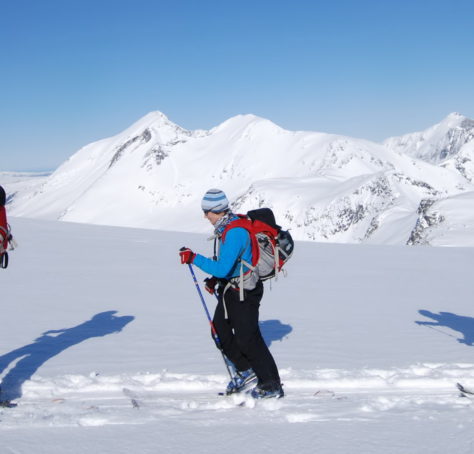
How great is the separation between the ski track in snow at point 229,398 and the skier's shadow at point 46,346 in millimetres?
193

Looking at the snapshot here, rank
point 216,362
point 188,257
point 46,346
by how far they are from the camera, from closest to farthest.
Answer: point 188,257 < point 216,362 < point 46,346

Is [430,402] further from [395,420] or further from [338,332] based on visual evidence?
[338,332]

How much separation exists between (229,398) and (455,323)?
215 inches

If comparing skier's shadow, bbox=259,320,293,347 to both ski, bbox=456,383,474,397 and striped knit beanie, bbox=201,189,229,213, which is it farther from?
striped knit beanie, bbox=201,189,229,213

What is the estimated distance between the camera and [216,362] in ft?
20.9

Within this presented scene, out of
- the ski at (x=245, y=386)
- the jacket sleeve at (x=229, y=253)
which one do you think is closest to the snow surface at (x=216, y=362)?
the ski at (x=245, y=386)

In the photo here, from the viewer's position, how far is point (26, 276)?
39.3 feet

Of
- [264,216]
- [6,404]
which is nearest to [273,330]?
[264,216]

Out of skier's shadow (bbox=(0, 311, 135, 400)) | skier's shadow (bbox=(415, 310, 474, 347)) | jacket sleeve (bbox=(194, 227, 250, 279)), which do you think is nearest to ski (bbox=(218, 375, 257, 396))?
jacket sleeve (bbox=(194, 227, 250, 279))

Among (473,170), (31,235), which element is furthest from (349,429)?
(473,170)

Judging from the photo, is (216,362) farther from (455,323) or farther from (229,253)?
(455,323)

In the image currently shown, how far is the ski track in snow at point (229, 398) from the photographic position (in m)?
4.11

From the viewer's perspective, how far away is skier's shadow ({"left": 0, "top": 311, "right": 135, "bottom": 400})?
17.7ft

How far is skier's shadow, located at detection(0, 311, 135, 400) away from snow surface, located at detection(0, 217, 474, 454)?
3 cm
